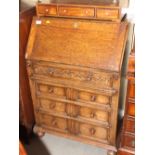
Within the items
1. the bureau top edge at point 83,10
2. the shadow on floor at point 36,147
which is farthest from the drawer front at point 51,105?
the bureau top edge at point 83,10

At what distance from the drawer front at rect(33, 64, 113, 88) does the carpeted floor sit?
0.66 meters

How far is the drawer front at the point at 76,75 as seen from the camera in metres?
1.59

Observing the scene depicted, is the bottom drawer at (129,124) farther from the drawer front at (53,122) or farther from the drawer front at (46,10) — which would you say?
the drawer front at (46,10)

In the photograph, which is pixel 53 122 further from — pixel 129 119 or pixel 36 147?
pixel 129 119

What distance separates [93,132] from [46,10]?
104 centimetres

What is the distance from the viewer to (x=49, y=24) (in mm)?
1753

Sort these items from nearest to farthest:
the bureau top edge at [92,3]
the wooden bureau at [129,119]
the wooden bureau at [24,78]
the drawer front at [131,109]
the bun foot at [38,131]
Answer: the wooden bureau at [129,119], the drawer front at [131,109], the bureau top edge at [92,3], the wooden bureau at [24,78], the bun foot at [38,131]

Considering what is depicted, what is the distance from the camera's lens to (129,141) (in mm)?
1681

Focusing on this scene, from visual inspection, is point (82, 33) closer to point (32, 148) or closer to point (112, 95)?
point (112, 95)

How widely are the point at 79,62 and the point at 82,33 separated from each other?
22 cm

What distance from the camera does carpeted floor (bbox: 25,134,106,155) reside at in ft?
6.35

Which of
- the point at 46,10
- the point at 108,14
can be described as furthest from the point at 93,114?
the point at 46,10

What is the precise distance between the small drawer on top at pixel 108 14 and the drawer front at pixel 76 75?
392mm
